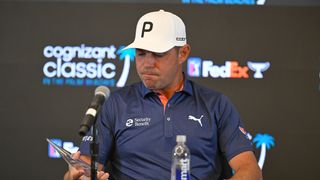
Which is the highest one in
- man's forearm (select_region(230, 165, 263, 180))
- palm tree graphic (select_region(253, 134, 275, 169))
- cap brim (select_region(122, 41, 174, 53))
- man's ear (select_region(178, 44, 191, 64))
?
cap brim (select_region(122, 41, 174, 53))

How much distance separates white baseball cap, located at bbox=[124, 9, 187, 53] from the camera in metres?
2.48

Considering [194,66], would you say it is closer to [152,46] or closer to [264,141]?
[264,141]

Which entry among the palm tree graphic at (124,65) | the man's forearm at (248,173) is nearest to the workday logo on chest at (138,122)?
the man's forearm at (248,173)

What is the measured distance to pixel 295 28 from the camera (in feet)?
11.3

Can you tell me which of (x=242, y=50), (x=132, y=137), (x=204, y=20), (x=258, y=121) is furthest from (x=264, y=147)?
(x=132, y=137)

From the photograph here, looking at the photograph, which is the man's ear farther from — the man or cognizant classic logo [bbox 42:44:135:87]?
cognizant classic logo [bbox 42:44:135:87]

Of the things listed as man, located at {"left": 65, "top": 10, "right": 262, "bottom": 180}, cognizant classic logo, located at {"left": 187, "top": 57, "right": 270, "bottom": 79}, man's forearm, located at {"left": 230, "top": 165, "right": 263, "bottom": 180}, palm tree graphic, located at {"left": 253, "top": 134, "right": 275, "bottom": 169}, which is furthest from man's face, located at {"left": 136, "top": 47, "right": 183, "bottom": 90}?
palm tree graphic, located at {"left": 253, "top": 134, "right": 275, "bottom": 169}

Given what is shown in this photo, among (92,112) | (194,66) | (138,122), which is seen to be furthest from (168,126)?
(194,66)

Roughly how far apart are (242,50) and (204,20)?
0.29m

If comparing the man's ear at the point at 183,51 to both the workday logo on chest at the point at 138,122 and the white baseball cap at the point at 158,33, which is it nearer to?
the white baseball cap at the point at 158,33

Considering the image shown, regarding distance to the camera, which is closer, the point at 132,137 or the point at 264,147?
the point at 132,137

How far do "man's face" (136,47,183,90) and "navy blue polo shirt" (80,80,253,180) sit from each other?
123 millimetres

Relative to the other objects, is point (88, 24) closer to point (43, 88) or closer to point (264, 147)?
point (43, 88)

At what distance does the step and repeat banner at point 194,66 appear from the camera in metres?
3.45
